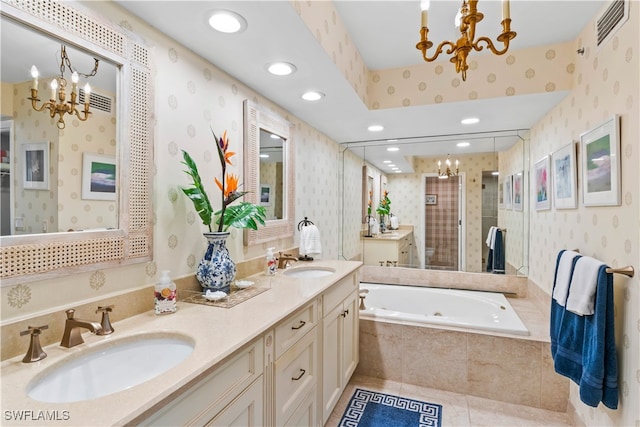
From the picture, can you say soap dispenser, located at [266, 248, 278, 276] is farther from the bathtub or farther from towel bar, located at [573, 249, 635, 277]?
towel bar, located at [573, 249, 635, 277]

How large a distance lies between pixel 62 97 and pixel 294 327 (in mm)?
1205

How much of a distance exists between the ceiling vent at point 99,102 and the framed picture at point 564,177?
8.11ft

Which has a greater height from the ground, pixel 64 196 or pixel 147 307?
pixel 64 196

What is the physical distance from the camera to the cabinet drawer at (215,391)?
0.78m

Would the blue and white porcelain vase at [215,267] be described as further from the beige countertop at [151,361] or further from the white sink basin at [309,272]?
the white sink basin at [309,272]

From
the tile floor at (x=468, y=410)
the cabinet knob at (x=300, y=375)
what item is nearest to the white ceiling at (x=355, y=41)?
the cabinet knob at (x=300, y=375)

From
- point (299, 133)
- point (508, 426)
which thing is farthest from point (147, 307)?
point (508, 426)

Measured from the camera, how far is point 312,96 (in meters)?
2.16

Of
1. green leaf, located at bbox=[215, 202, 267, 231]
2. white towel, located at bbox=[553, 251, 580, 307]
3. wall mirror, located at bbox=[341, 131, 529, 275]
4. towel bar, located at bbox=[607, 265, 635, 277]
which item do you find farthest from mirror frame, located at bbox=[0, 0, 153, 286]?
wall mirror, located at bbox=[341, 131, 529, 275]

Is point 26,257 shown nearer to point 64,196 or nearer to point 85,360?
point 64,196

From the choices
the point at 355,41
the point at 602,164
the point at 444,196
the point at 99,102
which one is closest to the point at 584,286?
the point at 602,164

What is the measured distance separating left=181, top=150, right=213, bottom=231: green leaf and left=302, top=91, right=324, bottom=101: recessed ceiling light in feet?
3.32

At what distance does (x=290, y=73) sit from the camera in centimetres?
180

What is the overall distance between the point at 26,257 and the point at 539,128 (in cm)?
341
